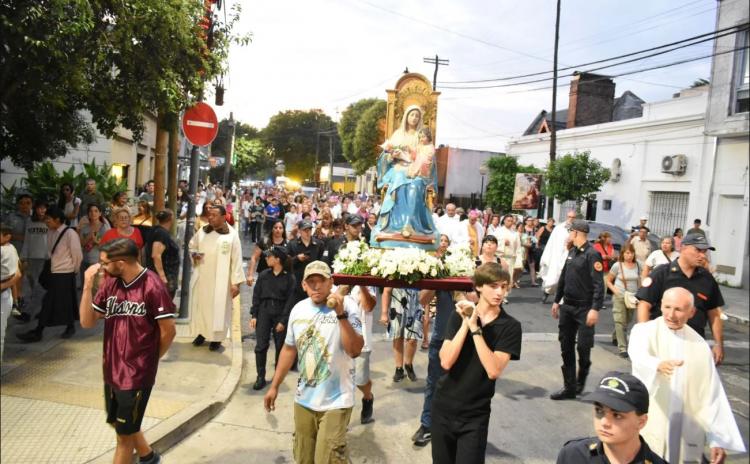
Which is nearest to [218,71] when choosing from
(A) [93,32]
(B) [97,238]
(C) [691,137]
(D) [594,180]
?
(A) [93,32]

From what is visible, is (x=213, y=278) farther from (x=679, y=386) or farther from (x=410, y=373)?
(x=679, y=386)

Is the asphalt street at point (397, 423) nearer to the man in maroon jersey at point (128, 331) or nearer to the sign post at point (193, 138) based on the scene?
the man in maroon jersey at point (128, 331)

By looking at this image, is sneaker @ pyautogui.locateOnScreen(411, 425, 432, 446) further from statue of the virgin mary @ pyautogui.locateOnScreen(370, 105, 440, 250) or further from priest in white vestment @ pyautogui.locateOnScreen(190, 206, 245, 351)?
priest in white vestment @ pyautogui.locateOnScreen(190, 206, 245, 351)

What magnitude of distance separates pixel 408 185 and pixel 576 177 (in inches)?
615

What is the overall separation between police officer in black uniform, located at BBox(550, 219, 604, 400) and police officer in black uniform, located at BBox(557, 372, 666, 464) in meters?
4.33

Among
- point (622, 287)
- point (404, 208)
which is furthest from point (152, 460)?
point (622, 287)

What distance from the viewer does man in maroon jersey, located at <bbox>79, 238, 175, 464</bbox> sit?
4016 millimetres

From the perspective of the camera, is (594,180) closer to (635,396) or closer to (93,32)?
(93,32)

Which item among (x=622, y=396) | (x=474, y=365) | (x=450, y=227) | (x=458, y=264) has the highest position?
(x=450, y=227)

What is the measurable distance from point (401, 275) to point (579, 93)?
28.8m

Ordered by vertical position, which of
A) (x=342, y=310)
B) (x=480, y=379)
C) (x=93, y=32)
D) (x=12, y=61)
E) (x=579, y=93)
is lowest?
(x=480, y=379)

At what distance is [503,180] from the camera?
2719 cm

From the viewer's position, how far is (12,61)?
18.2 feet

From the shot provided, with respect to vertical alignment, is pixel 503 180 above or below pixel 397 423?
above
